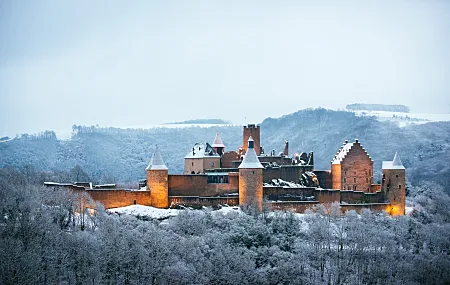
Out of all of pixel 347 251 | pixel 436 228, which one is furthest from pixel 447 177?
pixel 347 251

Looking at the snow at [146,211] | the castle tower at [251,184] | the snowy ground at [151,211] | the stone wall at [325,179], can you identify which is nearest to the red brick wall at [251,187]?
the castle tower at [251,184]

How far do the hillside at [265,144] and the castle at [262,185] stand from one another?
3440 centimetres

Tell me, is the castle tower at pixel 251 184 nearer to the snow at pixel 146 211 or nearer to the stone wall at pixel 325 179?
the snow at pixel 146 211

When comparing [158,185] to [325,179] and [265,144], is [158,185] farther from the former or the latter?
[265,144]

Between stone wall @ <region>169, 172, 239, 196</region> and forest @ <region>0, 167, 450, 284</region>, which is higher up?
stone wall @ <region>169, 172, 239, 196</region>

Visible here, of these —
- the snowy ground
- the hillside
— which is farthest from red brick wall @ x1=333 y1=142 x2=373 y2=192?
the hillside

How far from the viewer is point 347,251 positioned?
60.6 metres

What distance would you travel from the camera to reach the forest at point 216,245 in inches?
2166

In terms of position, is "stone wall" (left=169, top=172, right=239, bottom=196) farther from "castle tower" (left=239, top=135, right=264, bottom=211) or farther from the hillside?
the hillside

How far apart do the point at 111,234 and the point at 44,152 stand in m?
72.6

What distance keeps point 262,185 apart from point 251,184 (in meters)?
1.67

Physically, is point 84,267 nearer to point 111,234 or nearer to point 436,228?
point 111,234

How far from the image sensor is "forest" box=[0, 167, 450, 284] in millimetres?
55009

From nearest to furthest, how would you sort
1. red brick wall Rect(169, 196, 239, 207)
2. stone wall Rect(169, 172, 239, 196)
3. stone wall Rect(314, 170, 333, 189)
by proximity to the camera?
1. red brick wall Rect(169, 196, 239, 207)
2. stone wall Rect(169, 172, 239, 196)
3. stone wall Rect(314, 170, 333, 189)
